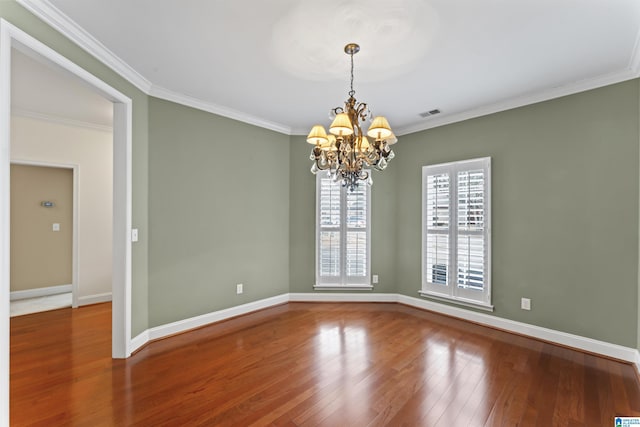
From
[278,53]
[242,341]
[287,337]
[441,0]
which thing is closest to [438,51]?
[441,0]

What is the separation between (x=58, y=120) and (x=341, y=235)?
454 centimetres

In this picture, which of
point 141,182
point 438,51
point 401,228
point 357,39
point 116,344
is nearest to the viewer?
point 357,39

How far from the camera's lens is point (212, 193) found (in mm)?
3842

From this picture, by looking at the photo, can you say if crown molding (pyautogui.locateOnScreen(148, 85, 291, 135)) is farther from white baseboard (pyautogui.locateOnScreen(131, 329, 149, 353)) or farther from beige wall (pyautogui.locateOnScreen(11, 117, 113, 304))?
white baseboard (pyautogui.locateOnScreen(131, 329, 149, 353))

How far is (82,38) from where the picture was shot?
7.71ft

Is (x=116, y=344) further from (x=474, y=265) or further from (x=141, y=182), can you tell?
(x=474, y=265)

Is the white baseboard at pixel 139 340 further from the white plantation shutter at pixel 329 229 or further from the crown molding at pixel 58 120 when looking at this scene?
the crown molding at pixel 58 120

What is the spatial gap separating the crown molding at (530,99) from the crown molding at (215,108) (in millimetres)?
1991

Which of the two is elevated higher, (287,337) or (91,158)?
(91,158)

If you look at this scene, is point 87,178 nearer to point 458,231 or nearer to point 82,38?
point 82,38

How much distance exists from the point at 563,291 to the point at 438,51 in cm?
283

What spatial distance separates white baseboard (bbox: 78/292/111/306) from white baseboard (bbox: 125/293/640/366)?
219 cm
